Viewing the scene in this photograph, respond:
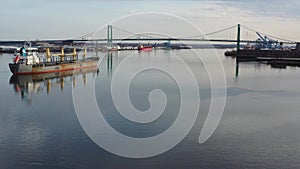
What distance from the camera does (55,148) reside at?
3.91 m

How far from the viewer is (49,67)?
12.9 m

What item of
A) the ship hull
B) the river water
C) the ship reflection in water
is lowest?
the river water

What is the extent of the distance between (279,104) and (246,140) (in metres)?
2.95

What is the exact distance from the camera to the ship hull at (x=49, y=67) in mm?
11844

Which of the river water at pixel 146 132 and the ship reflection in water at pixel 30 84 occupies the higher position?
the ship reflection in water at pixel 30 84

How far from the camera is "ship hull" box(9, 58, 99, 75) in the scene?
1184 cm

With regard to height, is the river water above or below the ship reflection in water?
below

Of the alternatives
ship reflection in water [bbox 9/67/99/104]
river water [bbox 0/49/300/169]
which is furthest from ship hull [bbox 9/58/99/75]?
river water [bbox 0/49/300/169]

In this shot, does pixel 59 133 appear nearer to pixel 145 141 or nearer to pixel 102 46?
pixel 145 141

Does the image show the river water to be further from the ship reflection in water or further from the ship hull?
the ship hull

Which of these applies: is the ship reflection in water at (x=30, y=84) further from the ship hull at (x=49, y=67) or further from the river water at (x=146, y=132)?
the ship hull at (x=49, y=67)

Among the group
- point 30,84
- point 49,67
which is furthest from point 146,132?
point 49,67

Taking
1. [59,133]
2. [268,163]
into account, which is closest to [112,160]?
[59,133]

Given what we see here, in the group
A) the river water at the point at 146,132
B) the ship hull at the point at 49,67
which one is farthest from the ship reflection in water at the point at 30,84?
the ship hull at the point at 49,67
